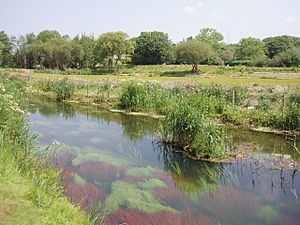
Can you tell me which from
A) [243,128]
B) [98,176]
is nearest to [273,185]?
[98,176]

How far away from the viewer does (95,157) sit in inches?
483

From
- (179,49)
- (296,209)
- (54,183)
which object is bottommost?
(296,209)

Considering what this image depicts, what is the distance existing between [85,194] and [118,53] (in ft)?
177

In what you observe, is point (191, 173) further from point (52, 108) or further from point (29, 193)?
point (52, 108)

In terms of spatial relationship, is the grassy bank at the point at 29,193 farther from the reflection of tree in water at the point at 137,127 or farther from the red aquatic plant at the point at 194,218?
the reflection of tree in water at the point at 137,127

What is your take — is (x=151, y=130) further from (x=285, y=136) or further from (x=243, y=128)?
(x=285, y=136)

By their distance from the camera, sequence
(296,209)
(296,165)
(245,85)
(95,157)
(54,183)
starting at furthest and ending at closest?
1. (245,85)
2. (95,157)
3. (296,165)
4. (296,209)
5. (54,183)

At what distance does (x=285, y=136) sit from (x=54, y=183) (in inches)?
446

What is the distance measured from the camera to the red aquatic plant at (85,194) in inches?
310

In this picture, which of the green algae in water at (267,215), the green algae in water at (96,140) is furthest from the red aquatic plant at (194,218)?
the green algae in water at (96,140)

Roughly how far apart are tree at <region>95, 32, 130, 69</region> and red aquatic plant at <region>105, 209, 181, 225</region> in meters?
53.1

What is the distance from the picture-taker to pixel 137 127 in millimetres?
18016

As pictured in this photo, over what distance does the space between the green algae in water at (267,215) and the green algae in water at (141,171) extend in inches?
141

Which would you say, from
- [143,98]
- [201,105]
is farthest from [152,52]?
[201,105]
